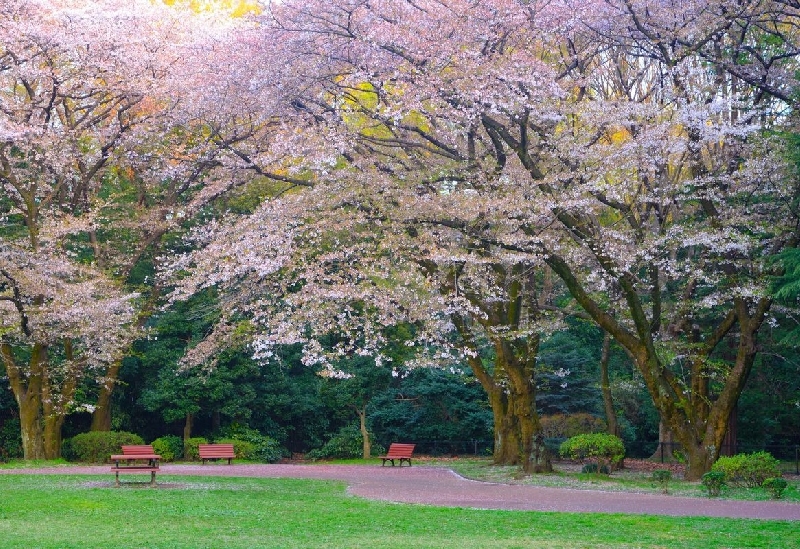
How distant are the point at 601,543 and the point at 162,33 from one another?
62.2ft

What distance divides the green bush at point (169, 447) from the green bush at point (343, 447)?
4.25 metres

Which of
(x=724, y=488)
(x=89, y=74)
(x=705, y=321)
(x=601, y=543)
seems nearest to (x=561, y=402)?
(x=705, y=321)

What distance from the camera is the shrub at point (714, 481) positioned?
14.1 metres

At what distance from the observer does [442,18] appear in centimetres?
1462

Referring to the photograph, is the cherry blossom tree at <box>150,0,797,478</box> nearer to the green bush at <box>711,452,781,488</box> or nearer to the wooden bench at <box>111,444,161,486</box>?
the green bush at <box>711,452,781,488</box>

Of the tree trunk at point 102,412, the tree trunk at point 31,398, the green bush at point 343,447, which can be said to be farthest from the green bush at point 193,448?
the tree trunk at point 31,398

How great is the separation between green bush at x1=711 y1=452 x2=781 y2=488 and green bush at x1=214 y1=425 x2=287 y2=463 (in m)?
15.6

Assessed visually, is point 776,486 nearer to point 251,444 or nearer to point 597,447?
point 597,447

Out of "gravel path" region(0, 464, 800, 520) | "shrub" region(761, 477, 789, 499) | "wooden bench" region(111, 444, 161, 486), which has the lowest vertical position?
"gravel path" region(0, 464, 800, 520)

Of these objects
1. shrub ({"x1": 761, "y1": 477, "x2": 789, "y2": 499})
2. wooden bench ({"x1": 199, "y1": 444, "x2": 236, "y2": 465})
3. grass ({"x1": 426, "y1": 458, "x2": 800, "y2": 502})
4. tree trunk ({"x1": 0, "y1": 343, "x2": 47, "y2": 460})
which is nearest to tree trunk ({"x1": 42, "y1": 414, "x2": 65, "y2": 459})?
tree trunk ({"x1": 0, "y1": 343, "x2": 47, "y2": 460})

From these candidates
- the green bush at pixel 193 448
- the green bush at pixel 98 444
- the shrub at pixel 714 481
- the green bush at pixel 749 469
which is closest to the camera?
the shrub at pixel 714 481

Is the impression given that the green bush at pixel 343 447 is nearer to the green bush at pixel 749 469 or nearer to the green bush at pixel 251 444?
the green bush at pixel 251 444

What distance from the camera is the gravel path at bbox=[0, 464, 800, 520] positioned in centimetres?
1222

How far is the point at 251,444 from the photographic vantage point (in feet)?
90.8
